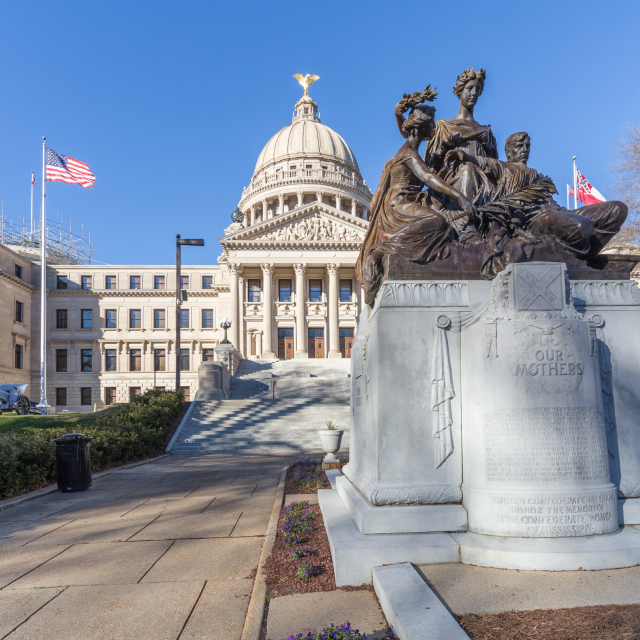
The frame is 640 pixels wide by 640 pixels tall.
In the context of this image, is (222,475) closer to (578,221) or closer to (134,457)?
(134,457)

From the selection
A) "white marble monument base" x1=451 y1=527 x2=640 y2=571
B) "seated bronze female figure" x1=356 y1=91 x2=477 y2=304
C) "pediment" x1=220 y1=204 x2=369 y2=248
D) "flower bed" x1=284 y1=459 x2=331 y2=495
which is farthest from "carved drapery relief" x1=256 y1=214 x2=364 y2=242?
"white marble monument base" x1=451 y1=527 x2=640 y2=571

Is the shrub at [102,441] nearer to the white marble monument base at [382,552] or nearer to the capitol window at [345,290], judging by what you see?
the white marble monument base at [382,552]

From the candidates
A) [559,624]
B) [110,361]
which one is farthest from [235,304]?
[559,624]

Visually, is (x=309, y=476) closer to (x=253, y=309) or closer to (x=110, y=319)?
(x=253, y=309)

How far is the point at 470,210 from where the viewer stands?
18.1ft

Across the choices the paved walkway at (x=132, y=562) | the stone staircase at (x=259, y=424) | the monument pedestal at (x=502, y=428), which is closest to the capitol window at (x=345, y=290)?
the stone staircase at (x=259, y=424)

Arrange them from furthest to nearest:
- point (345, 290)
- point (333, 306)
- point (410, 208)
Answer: point (345, 290)
point (333, 306)
point (410, 208)

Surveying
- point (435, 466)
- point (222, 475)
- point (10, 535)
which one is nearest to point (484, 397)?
point (435, 466)

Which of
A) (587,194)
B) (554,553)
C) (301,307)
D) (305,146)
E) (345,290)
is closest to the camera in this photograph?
(554,553)

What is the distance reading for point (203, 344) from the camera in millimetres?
63812

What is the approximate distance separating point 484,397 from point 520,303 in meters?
0.93

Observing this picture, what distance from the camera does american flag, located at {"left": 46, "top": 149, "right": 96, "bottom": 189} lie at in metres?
33.7

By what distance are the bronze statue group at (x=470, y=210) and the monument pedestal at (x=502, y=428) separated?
1.61 ft

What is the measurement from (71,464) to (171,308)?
5532cm
